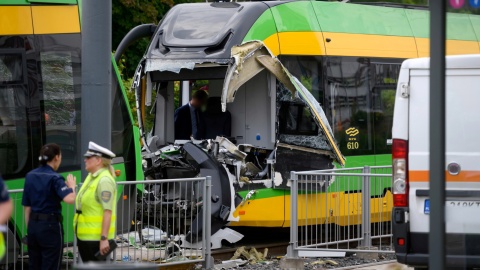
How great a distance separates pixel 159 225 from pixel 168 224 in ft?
0.65

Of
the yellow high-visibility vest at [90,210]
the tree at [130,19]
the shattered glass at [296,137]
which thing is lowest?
the yellow high-visibility vest at [90,210]

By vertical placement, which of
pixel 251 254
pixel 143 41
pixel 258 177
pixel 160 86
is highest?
pixel 143 41

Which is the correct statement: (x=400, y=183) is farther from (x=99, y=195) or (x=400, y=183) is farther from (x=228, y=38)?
(x=228, y=38)

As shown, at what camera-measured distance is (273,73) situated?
16500 mm

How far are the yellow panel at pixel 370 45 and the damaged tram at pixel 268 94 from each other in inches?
0.9

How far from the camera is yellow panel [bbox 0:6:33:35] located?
41.3 feet

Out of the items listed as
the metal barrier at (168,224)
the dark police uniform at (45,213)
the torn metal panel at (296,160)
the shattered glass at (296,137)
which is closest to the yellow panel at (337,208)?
the metal barrier at (168,224)

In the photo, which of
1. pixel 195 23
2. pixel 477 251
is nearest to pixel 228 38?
pixel 195 23

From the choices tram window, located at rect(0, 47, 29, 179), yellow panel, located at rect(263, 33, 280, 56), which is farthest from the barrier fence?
yellow panel, located at rect(263, 33, 280, 56)

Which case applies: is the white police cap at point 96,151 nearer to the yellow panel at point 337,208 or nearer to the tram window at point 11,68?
the tram window at point 11,68

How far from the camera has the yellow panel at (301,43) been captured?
1692 centimetres

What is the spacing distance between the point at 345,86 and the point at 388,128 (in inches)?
50.3

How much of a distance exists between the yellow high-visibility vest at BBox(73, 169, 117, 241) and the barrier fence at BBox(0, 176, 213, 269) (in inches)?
69.5

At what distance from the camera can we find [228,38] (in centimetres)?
1617
